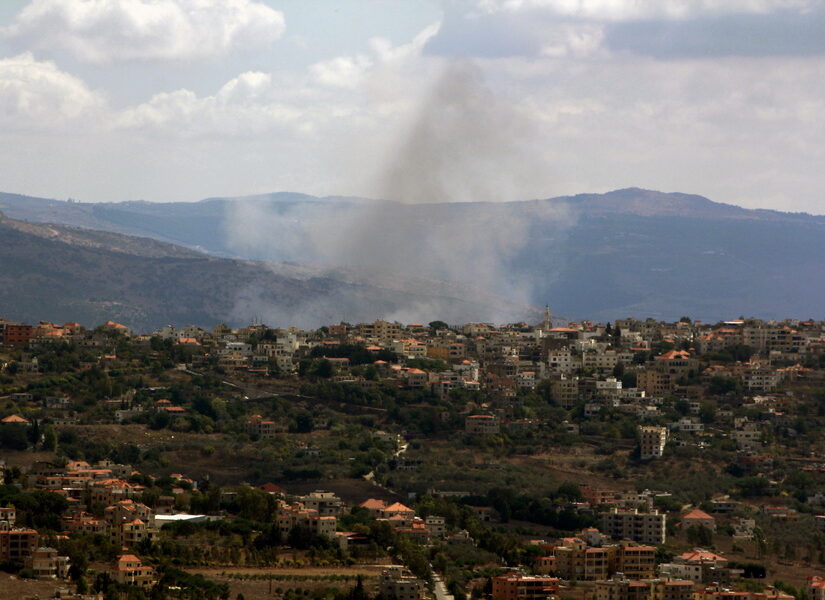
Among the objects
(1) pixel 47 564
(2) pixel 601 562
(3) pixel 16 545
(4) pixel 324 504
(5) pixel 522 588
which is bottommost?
(5) pixel 522 588

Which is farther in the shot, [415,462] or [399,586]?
[415,462]

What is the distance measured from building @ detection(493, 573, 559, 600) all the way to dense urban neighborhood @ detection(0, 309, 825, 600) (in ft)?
0.23

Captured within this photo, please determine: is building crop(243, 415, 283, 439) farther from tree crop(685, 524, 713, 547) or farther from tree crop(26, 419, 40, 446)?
tree crop(685, 524, 713, 547)

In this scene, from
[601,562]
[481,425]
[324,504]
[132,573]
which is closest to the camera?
[132,573]

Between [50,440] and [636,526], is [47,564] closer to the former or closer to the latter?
[636,526]

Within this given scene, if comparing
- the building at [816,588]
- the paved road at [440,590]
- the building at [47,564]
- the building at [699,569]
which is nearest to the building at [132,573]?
the building at [47,564]

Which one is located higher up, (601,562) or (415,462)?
(415,462)

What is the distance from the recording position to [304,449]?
8475cm

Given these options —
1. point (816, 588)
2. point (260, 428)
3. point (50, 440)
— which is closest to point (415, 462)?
Result: point (260, 428)

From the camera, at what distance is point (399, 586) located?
59875 mm

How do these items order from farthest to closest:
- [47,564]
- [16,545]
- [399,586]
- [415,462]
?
[415,462] < [16,545] < [399,586] < [47,564]

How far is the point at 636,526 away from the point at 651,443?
1354 centimetres

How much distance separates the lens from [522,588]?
61906 millimetres

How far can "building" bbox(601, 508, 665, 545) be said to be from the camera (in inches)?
2918
